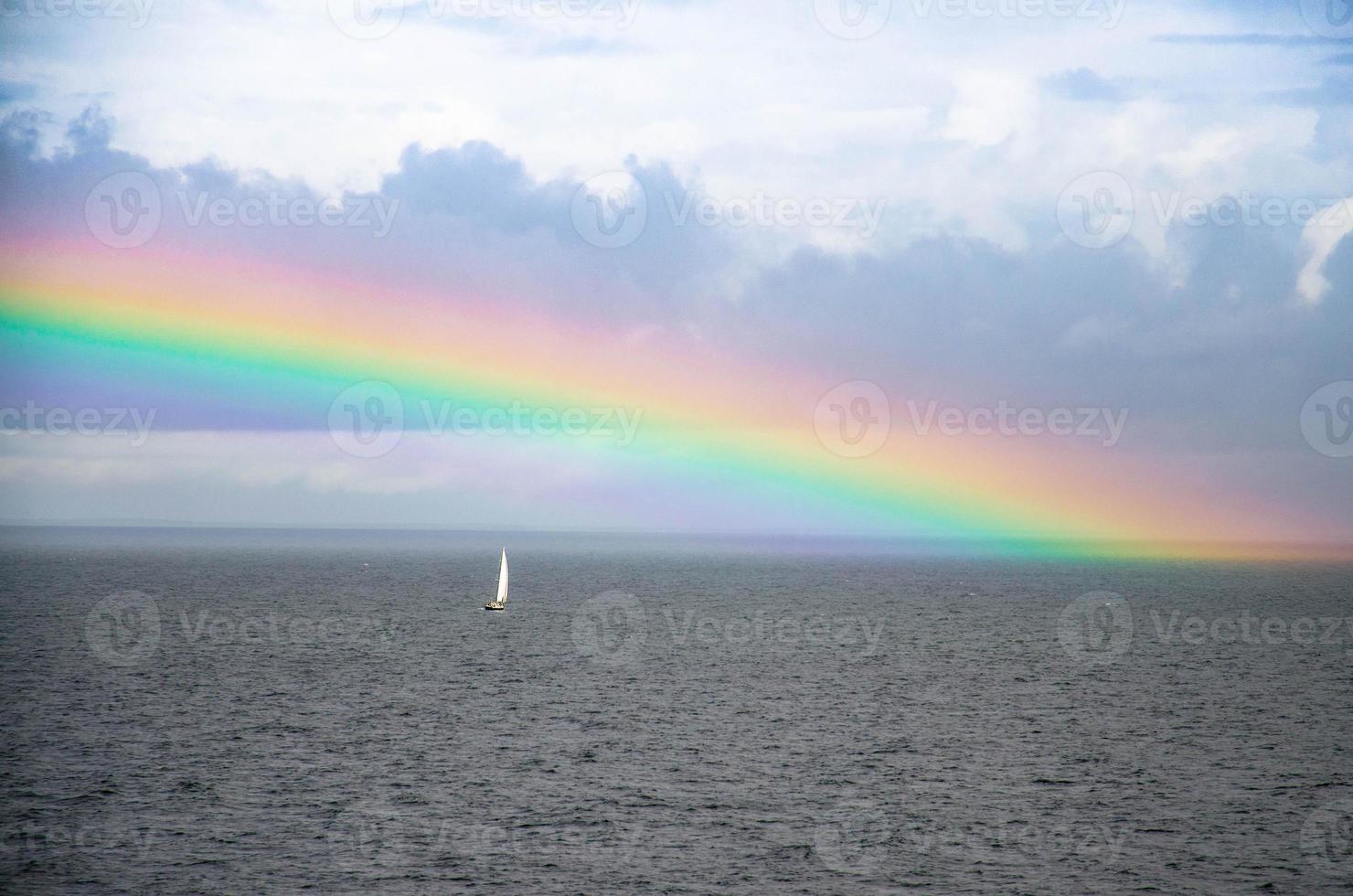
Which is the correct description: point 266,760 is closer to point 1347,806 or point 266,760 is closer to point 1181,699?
point 1347,806

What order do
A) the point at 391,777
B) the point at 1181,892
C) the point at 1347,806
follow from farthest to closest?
the point at 391,777 → the point at 1347,806 → the point at 1181,892

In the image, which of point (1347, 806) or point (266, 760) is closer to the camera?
point (1347, 806)

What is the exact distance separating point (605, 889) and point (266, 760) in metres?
28.8

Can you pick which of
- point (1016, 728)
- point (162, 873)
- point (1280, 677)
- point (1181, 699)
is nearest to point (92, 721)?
point (162, 873)

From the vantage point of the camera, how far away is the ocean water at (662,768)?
48938 mm

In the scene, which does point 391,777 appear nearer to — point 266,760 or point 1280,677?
point 266,760

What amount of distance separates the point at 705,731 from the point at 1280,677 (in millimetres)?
62207

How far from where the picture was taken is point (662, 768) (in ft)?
218

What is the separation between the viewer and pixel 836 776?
64812mm

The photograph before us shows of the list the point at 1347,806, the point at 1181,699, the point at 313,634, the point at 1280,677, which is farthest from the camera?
the point at 313,634

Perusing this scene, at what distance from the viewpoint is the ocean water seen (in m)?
48.9

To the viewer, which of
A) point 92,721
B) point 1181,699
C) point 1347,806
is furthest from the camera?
point 1181,699

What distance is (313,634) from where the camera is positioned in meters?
136

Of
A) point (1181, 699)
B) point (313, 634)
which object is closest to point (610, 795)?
point (1181, 699)
